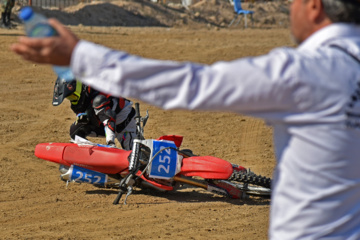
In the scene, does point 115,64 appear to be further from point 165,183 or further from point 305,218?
point 165,183

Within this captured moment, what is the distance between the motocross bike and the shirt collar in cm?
490

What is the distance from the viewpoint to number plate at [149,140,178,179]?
7004mm

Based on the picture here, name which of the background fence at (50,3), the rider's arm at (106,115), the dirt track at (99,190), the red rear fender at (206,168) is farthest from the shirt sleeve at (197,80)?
the background fence at (50,3)

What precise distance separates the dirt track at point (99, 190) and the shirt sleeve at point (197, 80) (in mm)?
4311

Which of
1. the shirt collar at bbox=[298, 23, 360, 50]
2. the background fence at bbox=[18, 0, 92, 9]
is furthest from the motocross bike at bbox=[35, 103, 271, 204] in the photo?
the background fence at bbox=[18, 0, 92, 9]

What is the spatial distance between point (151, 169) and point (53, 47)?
204 inches

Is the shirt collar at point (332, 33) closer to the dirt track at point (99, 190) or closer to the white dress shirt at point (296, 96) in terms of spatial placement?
the white dress shirt at point (296, 96)

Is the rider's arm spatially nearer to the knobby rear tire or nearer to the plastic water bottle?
the knobby rear tire

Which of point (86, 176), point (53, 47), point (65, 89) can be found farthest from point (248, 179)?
point (53, 47)

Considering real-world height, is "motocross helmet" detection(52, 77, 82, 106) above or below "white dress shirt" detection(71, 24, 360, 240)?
below

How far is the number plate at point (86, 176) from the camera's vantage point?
24.1 feet

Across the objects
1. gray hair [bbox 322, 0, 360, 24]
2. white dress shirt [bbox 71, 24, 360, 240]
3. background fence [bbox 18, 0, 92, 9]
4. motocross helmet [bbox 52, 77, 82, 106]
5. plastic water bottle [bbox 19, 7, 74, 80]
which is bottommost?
background fence [bbox 18, 0, 92, 9]

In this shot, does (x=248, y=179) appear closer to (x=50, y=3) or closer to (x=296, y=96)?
(x=296, y=96)

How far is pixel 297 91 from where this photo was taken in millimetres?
1859
